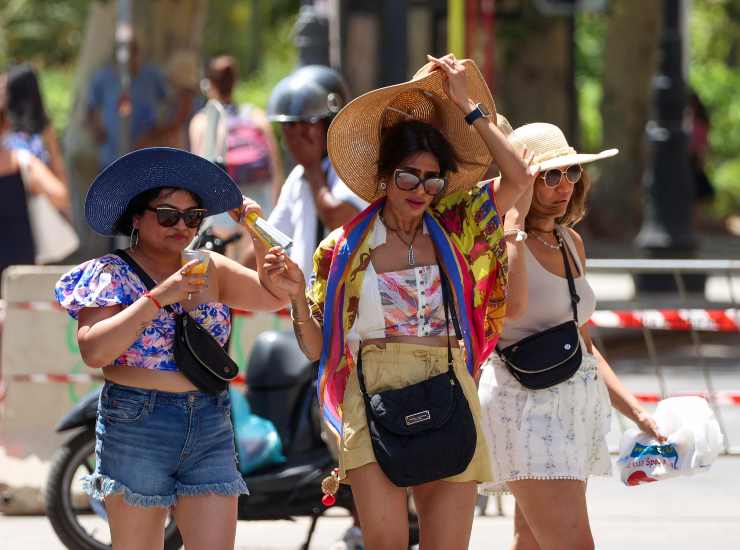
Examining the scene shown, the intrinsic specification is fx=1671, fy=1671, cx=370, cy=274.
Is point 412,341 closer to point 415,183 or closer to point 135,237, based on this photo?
point 415,183

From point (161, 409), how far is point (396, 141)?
1.09 metres

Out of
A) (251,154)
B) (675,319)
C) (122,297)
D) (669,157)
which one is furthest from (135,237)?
(669,157)

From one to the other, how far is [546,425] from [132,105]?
14.1 m

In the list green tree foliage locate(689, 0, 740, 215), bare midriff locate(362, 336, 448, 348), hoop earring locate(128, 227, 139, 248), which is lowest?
green tree foliage locate(689, 0, 740, 215)

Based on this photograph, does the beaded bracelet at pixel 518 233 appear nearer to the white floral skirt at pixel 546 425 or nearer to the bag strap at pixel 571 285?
the bag strap at pixel 571 285

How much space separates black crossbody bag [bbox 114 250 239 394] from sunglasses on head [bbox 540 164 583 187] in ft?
4.16

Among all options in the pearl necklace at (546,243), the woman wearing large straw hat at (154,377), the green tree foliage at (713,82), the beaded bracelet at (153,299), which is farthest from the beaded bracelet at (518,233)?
the green tree foliage at (713,82)

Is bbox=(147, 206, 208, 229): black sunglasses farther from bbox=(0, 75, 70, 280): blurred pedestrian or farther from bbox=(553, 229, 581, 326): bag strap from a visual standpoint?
bbox=(0, 75, 70, 280): blurred pedestrian

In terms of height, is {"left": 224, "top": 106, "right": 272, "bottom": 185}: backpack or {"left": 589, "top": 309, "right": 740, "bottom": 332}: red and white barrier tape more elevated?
{"left": 224, "top": 106, "right": 272, "bottom": 185}: backpack

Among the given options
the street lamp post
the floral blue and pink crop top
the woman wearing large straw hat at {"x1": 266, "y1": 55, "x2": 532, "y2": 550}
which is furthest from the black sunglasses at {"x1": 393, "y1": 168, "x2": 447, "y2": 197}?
the street lamp post

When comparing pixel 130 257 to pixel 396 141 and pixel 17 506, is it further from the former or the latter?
pixel 17 506

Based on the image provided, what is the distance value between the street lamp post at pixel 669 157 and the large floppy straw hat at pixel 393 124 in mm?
10087

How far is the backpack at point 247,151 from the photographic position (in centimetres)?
1033

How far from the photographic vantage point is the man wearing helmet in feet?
21.4
